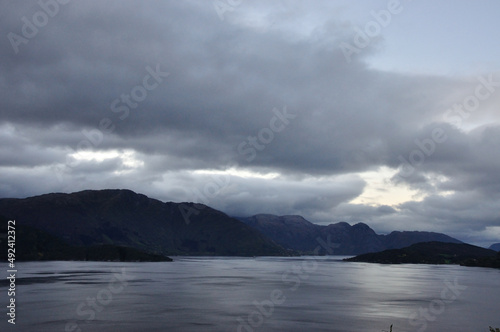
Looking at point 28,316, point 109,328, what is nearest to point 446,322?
point 109,328

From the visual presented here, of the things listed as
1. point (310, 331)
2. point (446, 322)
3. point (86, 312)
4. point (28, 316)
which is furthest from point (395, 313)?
point (28, 316)

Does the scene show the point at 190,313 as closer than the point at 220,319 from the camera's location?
No

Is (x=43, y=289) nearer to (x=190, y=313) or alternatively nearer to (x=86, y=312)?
(x=86, y=312)

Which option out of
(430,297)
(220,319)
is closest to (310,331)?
(220,319)

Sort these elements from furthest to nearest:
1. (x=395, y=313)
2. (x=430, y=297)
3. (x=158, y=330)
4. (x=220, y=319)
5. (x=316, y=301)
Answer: (x=430, y=297) < (x=316, y=301) < (x=395, y=313) < (x=220, y=319) < (x=158, y=330)

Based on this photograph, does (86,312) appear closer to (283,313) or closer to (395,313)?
(283,313)

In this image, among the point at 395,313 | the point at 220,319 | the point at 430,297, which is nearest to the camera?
the point at 220,319

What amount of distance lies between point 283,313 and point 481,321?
38.1 metres

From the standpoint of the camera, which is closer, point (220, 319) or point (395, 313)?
point (220, 319)

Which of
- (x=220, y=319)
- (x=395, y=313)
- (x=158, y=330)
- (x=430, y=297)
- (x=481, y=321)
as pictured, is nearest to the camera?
(x=158, y=330)

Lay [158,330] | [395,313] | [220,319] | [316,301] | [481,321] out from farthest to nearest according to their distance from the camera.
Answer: [316,301]
[395,313]
[481,321]
[220,319]
[158,330]

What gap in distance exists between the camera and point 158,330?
6831 centimetres

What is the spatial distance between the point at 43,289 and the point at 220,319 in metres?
71.8

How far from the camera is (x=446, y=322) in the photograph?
81.9m
